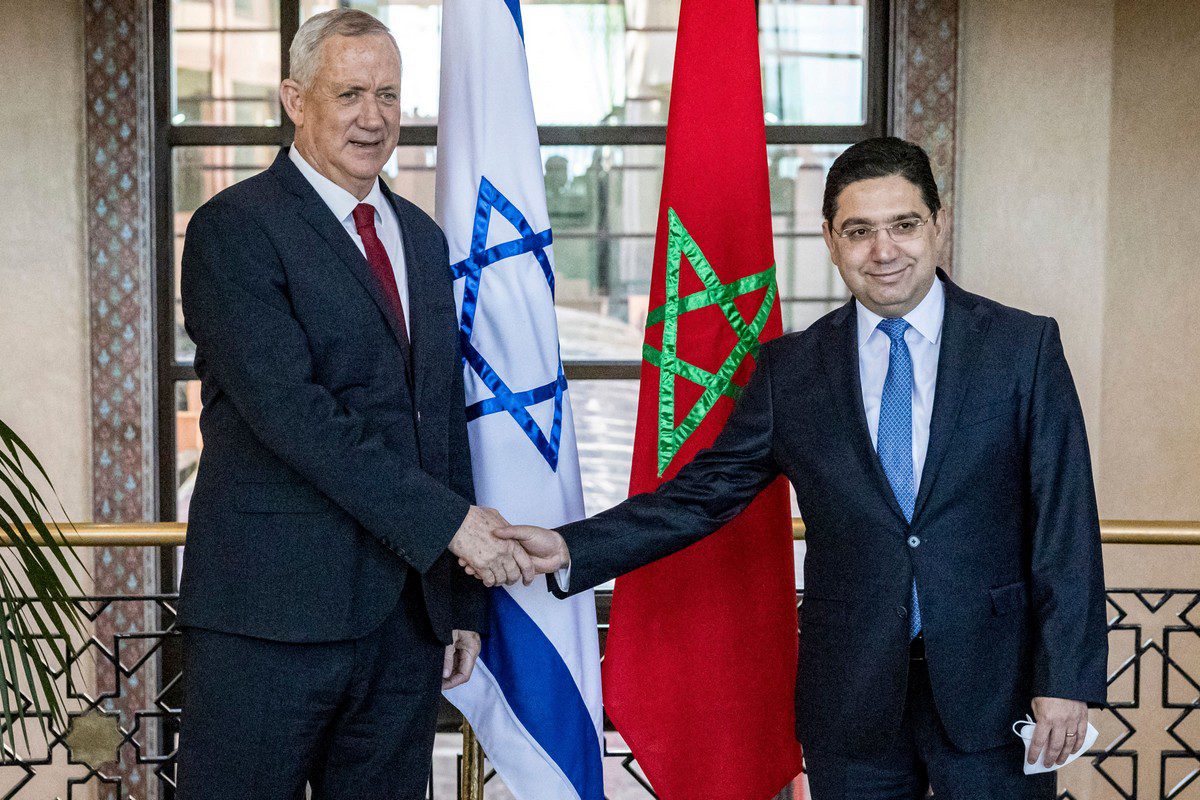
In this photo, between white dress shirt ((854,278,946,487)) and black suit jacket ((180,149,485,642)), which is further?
white dress shirt ((854,278,946,487))

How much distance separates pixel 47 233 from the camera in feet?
15.8

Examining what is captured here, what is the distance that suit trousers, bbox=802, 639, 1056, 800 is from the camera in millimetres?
1939

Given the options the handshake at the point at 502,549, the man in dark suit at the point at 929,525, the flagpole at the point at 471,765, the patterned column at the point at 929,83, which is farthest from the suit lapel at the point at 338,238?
the patterned column at the point at 929,83

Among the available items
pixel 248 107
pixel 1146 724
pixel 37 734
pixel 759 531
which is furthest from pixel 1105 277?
pixel 37 734

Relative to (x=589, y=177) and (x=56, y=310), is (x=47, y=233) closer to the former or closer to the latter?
(x=56, y=310)

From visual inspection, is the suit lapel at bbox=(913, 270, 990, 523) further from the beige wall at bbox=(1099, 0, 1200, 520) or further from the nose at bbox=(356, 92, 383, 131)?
the beige wall at bbox=(1099, 0, 1200, 520)

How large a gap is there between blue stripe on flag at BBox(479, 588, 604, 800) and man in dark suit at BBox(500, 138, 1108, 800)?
1.95ft

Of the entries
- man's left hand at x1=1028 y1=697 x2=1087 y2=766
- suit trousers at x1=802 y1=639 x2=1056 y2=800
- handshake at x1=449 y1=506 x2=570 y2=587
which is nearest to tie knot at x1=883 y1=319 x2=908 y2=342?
suit trousers at x1=802 y1=639 x2=1056 y2=800

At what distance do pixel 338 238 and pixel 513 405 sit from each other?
63 centimetres

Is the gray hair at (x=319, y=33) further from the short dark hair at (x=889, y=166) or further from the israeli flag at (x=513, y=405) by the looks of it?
the short dark hair at (x=889, y=166)

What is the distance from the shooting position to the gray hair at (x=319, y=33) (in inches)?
80.5

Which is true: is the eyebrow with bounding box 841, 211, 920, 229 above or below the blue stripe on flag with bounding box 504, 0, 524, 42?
below

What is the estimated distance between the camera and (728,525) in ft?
8.79

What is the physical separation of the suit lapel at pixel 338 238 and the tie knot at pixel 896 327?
2.73 feet
